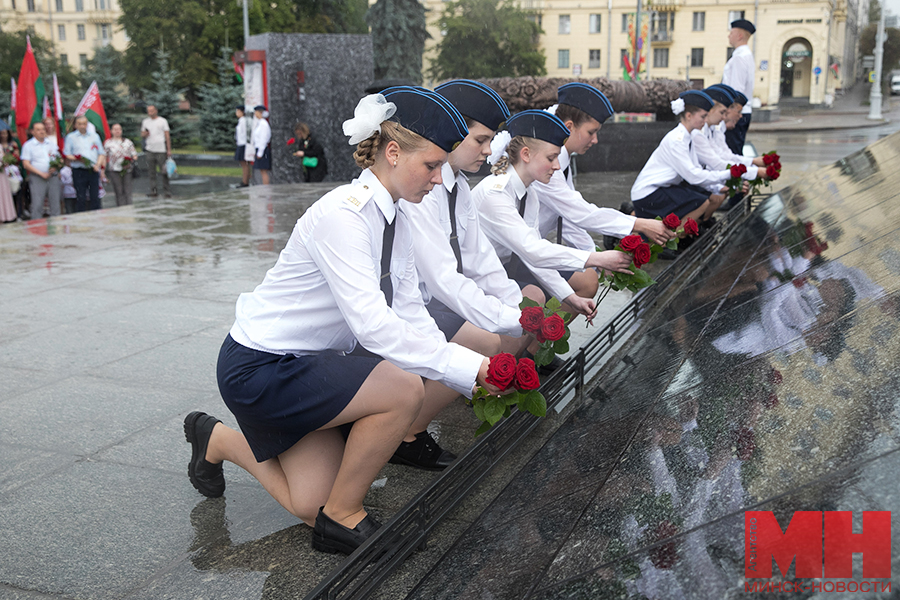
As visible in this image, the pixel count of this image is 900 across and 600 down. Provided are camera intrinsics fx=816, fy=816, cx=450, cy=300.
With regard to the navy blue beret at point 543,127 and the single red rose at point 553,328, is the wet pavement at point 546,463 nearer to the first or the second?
the single red rose at point 553,328

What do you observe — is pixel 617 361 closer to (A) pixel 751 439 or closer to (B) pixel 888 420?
(A) pixel 751 439

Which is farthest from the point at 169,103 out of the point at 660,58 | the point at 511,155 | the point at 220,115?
the point at 660,58

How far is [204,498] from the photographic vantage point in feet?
10.1

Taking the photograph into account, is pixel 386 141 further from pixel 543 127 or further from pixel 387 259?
pixel 543 127

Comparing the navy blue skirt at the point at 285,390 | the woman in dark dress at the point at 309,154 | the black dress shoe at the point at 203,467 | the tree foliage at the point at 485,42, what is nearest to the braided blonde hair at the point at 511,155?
the navy blue skirt at the point at 285,390

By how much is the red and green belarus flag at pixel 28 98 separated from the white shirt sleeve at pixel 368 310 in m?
14.3

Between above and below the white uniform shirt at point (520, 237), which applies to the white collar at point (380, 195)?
above

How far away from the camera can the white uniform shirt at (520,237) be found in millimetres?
4094

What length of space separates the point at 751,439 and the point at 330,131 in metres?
14.0

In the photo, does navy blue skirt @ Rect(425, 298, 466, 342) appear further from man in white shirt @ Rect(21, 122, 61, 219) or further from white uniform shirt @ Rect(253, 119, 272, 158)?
white uniform shirt @ Rect(253, 119, 272, 158)

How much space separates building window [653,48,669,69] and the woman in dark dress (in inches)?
2146

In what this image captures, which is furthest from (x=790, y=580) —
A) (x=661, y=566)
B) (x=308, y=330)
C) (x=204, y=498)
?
(x=204, y=498)

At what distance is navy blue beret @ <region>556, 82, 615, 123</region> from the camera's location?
15.2 feet

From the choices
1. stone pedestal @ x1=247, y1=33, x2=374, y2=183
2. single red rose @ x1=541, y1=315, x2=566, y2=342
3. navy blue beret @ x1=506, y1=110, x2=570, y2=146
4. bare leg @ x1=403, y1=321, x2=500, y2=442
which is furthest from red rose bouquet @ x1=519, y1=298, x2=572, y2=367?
stone pedestal @ x1=247, y1=33, x2=374, y2=183
